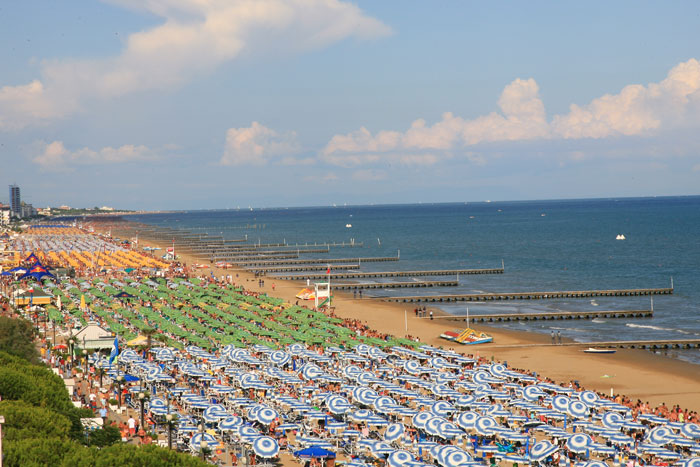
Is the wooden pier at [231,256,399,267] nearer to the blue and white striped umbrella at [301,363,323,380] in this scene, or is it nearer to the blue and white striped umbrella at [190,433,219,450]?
the blue and white striped umbrella at [301,363,323,380]

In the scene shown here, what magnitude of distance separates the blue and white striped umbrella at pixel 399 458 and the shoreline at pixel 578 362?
18154mm

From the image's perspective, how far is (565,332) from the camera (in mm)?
58000

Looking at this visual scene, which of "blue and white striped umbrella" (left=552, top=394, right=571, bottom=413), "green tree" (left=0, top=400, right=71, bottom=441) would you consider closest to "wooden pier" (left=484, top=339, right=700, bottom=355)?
"blue and white striped umbrella" (left=552, top=394, right=571, bottom=413)

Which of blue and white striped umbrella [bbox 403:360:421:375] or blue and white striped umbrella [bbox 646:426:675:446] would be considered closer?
blue and white striped umbrella [bbox 646:426:675:446]

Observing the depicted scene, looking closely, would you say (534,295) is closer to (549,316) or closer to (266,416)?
(549,316)

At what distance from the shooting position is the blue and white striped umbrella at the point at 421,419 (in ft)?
96.5

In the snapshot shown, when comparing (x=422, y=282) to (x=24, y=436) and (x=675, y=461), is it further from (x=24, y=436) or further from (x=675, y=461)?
(x=24, y=436)

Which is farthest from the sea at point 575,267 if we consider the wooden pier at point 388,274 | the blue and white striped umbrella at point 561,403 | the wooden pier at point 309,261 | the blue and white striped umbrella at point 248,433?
the blue and white striped umbrella at point 248,433

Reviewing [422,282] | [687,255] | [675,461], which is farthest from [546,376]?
[687,255]

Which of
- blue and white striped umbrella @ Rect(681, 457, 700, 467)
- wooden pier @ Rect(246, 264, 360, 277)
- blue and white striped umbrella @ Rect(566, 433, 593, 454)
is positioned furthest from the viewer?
wooden pier @ Rect(246, 264, 360, 277)

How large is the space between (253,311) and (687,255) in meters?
87.8

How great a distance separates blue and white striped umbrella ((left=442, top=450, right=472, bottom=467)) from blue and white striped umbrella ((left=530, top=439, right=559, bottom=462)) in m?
2.91

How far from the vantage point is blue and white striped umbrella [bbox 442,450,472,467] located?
82.8ft

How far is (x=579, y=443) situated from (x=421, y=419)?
6.37 meters
